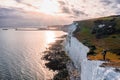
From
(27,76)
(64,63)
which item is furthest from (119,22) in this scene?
(27,76)

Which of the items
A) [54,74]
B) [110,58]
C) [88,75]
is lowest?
[54,74]

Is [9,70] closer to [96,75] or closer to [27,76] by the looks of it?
[27,76]

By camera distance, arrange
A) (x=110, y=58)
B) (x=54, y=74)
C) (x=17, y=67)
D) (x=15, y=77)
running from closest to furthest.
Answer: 1. (x=110, y=58)
2. (x=15, y=77)
3. (x=54, y=74)
4. (x=17, y=67)

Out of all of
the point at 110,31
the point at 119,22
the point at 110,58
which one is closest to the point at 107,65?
the point at 110,58

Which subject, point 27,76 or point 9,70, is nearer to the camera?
point 27,76

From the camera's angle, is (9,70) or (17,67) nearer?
(9,70)

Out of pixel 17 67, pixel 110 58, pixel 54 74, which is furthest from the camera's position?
pixel 17 67

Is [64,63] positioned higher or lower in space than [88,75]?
lower

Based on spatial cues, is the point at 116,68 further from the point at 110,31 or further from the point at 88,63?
the point at 110,31

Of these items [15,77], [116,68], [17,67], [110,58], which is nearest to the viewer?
[116,68]
